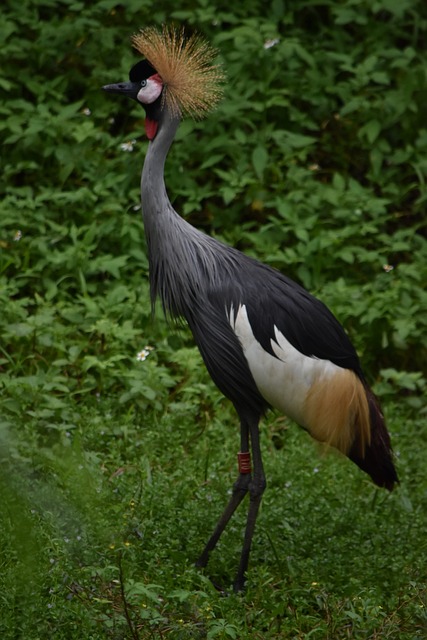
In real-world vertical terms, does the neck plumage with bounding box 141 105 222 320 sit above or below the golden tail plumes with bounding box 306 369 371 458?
above

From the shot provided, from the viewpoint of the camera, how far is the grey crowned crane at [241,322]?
346 centimetres

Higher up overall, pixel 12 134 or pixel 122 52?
pixel 122 52

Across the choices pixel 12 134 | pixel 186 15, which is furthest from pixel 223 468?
pixel 186 15

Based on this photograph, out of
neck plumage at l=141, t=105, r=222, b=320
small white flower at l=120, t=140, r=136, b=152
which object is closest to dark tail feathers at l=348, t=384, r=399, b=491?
neck plumage at l=141, t=105, r=222, b=320

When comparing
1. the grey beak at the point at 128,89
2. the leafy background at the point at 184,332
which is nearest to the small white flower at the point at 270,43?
the leafy background at the point at 184,332

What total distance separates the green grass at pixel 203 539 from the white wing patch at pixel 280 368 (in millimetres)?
545

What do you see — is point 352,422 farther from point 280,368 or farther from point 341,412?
point 280,368

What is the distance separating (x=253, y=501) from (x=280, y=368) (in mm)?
482

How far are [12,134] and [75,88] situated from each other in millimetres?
714

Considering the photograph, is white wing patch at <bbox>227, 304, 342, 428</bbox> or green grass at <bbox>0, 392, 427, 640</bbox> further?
white wing patch at <bbox>227, 304, 342, 428</bbox>

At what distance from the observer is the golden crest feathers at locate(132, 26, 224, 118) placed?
140 inches

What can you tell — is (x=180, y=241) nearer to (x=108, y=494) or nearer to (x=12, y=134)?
(x=108, y=494)

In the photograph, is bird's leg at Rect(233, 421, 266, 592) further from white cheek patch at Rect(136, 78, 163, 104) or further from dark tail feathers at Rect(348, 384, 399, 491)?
white cheek patch at Rect(136, 78, 163, 104)

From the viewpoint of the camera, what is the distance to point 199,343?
352 cm
